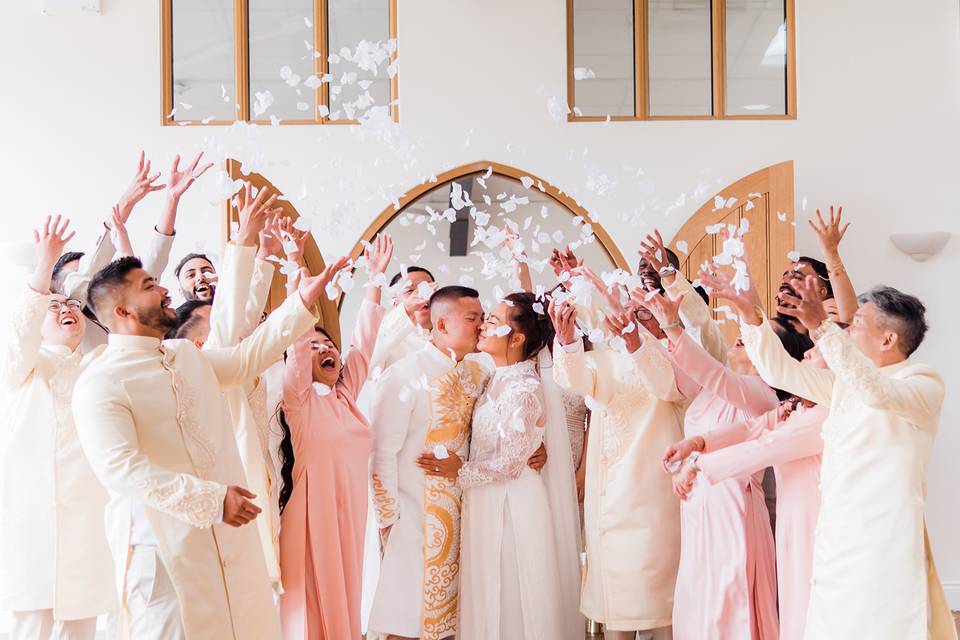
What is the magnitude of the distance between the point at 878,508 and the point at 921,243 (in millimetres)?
3080

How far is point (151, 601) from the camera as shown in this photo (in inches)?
102

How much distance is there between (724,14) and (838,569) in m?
3.88

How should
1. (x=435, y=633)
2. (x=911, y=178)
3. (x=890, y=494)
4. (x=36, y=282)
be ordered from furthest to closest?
1. (x=911, y=178)
2. (x=435, y=633)
3. (x=36, y=282)
4. (x=890, y=494)

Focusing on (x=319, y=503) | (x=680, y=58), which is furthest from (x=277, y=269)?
(x=680, y=58)

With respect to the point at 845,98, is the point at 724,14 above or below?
above

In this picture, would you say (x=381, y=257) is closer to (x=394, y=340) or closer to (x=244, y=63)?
(x=394, y=340)

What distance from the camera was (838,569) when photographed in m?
2.98

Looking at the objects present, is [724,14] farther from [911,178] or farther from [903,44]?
[911,178]

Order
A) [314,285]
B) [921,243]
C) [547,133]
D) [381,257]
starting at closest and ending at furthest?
[314,285] → [381,257] → [921,243] → [547,133]

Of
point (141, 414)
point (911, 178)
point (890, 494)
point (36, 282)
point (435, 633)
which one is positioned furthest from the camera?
point (911, 178)

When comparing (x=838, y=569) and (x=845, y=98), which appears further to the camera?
(x=845, y=98)

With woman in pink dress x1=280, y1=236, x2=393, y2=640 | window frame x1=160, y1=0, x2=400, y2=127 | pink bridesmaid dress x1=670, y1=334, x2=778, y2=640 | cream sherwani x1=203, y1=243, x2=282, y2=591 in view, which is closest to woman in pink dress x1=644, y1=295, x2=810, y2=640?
pink bridesmaid dress x1=670, y1=334, x2=778, y2=640

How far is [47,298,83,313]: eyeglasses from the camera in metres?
3.76

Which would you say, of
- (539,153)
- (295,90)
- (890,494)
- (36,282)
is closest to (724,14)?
(539,153)
